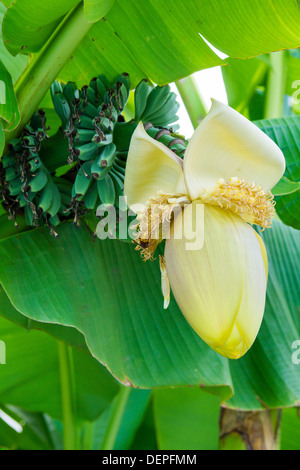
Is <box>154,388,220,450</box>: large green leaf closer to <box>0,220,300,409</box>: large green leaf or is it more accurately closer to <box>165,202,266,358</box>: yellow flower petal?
<box>0,220,300,409</box>: large green leaf

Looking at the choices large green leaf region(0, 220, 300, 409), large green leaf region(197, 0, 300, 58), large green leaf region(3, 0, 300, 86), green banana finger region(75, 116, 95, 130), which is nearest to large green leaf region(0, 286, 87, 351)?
large green leaf region(0, 220, 300, 409)

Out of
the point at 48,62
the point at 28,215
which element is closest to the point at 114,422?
the point at 28,215

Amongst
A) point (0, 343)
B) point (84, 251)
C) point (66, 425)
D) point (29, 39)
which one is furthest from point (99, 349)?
point (66, 425)

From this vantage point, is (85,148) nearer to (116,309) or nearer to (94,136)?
(94,136)

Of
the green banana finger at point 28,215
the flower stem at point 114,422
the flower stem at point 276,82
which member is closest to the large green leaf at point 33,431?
the flower stem at point 114,422

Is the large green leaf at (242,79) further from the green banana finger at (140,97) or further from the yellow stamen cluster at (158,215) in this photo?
the yellow stamen cluster at (158,215)
